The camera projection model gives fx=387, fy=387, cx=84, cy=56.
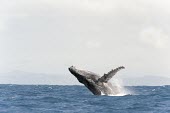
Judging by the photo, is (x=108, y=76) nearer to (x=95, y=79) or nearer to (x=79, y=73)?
(x=95, y=79)

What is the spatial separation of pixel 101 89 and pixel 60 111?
32.5 ft

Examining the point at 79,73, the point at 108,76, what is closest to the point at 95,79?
the point at 108,76

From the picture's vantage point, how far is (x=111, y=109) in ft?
62.5

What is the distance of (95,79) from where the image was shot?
2731cm

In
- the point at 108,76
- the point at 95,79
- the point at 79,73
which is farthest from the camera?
the point at 95,79

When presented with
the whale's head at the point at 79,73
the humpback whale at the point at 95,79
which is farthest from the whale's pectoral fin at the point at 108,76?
the whale's head at the point at 79,73

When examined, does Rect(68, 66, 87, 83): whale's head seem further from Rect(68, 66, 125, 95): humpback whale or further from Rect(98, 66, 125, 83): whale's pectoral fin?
Rect(98, 66, 125, 83): whale's pectoral fin

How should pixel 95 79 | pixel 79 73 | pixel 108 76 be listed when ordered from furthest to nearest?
pixel 95 79 → pixel 79 73 → pixel 108 76

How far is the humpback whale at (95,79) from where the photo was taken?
26.8 metres

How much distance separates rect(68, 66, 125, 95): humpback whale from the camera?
26.8 meters

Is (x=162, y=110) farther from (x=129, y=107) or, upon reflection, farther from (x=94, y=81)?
(x=94, y=81)

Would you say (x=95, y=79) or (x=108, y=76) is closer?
(x=108, y=76)

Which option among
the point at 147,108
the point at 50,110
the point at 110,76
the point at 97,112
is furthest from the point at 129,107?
the point at 110,76

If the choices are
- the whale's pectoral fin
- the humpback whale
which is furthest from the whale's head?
the whale's pectoral fin
